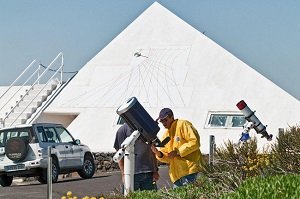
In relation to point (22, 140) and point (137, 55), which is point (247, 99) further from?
point (22, 140)

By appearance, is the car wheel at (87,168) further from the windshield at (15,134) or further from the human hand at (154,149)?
the human hand at (154,149)

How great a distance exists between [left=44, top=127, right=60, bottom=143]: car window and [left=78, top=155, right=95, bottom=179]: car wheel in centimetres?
136

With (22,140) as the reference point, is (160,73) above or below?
above

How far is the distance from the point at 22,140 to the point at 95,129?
42.4 ft

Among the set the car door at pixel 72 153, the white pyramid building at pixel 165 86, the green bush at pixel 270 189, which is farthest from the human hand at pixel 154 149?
the white pyramid building at pixel 165 86

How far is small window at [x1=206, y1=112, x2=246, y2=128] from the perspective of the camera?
95.3ft

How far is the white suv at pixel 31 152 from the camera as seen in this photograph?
18047mm

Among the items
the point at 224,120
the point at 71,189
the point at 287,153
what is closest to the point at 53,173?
the point at 71,189

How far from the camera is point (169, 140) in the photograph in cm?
899

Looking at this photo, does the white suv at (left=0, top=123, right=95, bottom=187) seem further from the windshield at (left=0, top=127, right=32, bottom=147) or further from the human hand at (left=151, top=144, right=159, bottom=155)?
the human hand at (left=151, top=144, right=159, bottom=155)

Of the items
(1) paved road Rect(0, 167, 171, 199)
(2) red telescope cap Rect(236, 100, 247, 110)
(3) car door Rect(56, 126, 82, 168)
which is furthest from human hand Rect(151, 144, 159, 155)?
(3) car door Rect(56, 126, 82, 168)

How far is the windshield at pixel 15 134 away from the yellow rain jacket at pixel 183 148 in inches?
375

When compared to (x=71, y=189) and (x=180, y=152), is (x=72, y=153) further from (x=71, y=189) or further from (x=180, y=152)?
(x=180, y=152)

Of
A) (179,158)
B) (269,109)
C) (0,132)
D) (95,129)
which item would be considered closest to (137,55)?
(95,129)
